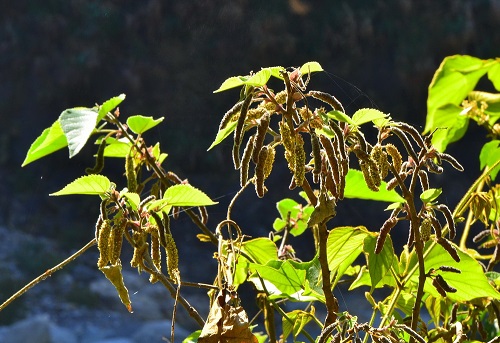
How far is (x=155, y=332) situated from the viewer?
7.67 ft

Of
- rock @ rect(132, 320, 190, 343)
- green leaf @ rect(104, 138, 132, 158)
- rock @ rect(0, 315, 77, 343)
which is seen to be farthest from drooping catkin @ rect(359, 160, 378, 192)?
rock @ rect(0, 315, 77, 343)

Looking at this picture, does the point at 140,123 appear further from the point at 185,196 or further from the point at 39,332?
the point at 39,332

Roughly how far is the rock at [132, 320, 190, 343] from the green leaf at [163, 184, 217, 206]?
6.36ft

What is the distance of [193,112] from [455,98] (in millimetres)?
1486

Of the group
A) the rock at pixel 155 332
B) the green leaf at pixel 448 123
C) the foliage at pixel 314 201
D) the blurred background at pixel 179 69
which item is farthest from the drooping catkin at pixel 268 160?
the rock at pixel 155 332

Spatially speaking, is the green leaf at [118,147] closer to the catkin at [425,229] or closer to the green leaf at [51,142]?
the green leaf at [51,142]

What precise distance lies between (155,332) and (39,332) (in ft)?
1.46

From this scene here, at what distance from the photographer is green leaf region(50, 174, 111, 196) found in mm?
437

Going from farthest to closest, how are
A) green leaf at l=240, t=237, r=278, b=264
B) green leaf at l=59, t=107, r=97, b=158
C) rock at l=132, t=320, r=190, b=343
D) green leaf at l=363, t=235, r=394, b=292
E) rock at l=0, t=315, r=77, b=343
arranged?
1. rock at l=0, t=315, r=77, b=343
2. rock at l=132, t=320, r=190, b=343
3. green leaf at l=240, t=237, r=278, b=264
4. green leaf at l=363, t=235, r=394, b=292
5. green leaf at l=59, t=107, r=97, b=158

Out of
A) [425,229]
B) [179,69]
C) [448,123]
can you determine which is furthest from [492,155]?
[179,69]

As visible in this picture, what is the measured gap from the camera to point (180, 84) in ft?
7.43

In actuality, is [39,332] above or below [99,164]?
below

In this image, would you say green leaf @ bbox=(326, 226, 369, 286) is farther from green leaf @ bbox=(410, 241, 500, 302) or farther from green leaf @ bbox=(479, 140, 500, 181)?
green leaf @ bbox=(479, 140, 500, 181)

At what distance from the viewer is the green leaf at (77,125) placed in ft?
1.16
